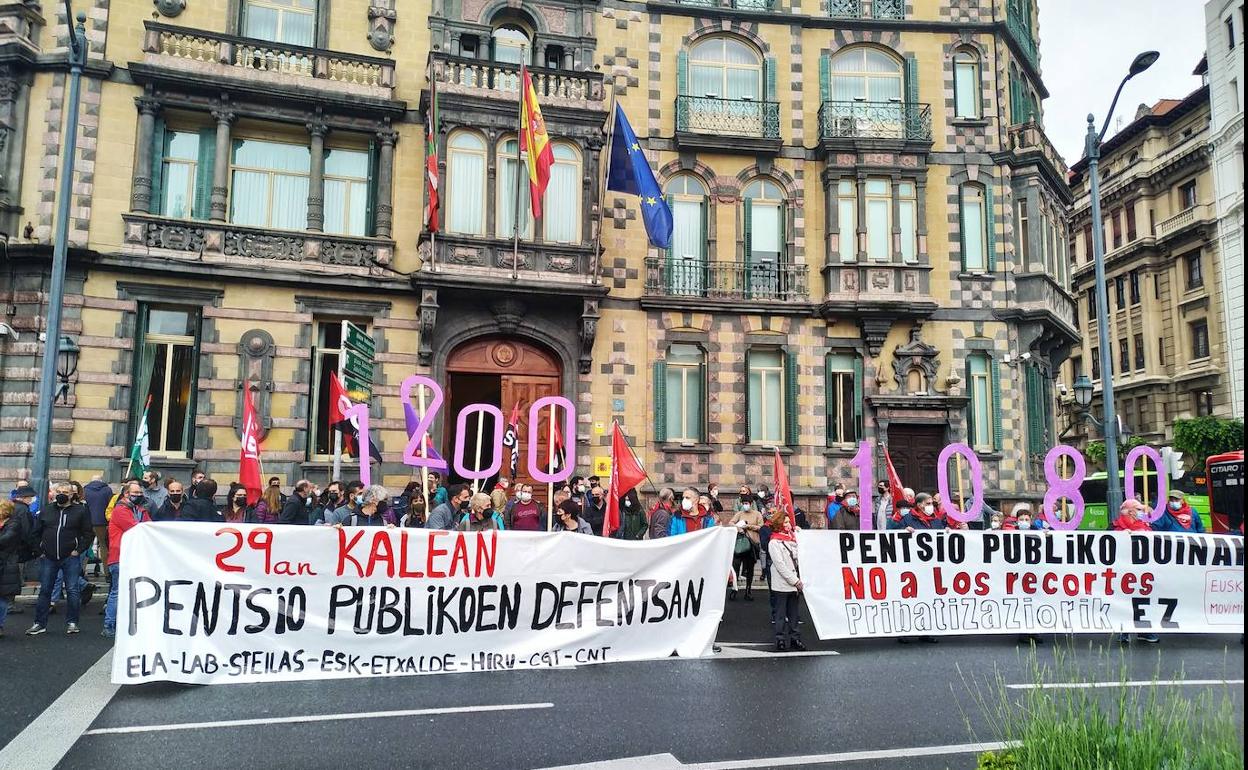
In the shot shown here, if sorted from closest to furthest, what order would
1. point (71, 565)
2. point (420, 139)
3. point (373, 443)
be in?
point (71, 565), point (373, 443), point (420, 139)

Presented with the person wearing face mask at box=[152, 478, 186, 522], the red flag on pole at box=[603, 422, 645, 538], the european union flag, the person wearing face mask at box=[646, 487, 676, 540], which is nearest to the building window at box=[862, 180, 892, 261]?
the european union flag

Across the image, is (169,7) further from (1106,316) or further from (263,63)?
(1106,316)

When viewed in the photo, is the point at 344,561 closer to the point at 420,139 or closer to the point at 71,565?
the point at 71,565

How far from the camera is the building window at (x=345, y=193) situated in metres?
19.8

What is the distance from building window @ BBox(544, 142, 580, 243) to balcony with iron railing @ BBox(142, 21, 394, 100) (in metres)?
4.22

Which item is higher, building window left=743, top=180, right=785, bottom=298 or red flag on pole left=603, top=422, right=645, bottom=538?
building window left=743, top=180, right=785, bottom=298

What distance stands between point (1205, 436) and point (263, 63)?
40.7 meters

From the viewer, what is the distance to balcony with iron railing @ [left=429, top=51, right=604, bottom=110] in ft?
63.6

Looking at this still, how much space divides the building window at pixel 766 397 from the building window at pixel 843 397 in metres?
1.24

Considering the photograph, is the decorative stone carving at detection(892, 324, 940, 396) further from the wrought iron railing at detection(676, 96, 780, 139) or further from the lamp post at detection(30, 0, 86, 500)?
the lamp post at detection(30, 0, 86, 500)

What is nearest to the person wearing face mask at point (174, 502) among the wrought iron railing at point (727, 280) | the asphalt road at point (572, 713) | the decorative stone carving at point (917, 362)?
the asphalt road at point (572, 713)

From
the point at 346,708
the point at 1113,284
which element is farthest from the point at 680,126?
the point at 1113,284

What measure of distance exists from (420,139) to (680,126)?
6.52 metres

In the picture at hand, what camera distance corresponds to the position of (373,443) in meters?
18.6
